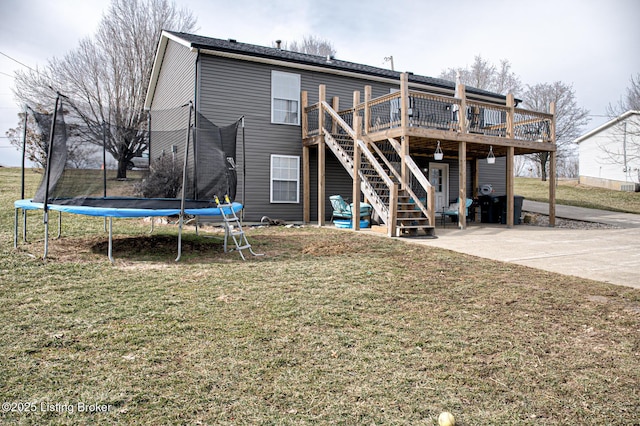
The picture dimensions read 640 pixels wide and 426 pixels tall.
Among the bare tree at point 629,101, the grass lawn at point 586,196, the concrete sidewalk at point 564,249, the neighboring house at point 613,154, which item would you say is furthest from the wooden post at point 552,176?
the bare tree at point 629,101

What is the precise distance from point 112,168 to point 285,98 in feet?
19.8

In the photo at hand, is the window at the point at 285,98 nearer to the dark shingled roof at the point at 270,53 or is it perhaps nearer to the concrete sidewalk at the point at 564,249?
the dark shingled roof at the point at 270,53

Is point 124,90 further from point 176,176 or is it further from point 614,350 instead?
point 614,350

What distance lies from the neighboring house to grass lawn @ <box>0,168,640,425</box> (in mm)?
26191

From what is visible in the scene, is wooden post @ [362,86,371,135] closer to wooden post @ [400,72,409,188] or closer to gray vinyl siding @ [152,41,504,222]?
wooden post @ [400,72,409,188]

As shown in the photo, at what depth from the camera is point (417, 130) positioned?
33.6 ft

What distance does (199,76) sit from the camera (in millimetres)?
11883

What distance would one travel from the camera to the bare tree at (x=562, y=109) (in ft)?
106

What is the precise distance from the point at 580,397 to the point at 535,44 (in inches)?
869

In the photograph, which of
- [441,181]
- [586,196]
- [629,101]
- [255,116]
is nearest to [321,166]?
[255,116]

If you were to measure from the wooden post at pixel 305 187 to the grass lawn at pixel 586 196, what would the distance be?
1502 centimetres

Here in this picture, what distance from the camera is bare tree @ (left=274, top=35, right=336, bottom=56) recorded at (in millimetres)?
35531

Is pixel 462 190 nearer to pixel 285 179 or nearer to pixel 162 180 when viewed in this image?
pixel 285 179

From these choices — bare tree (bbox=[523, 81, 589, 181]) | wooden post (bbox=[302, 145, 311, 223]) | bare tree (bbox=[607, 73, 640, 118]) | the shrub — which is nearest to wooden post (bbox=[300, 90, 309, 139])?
wooden post (bbox=[302, 145, 311, 223])
